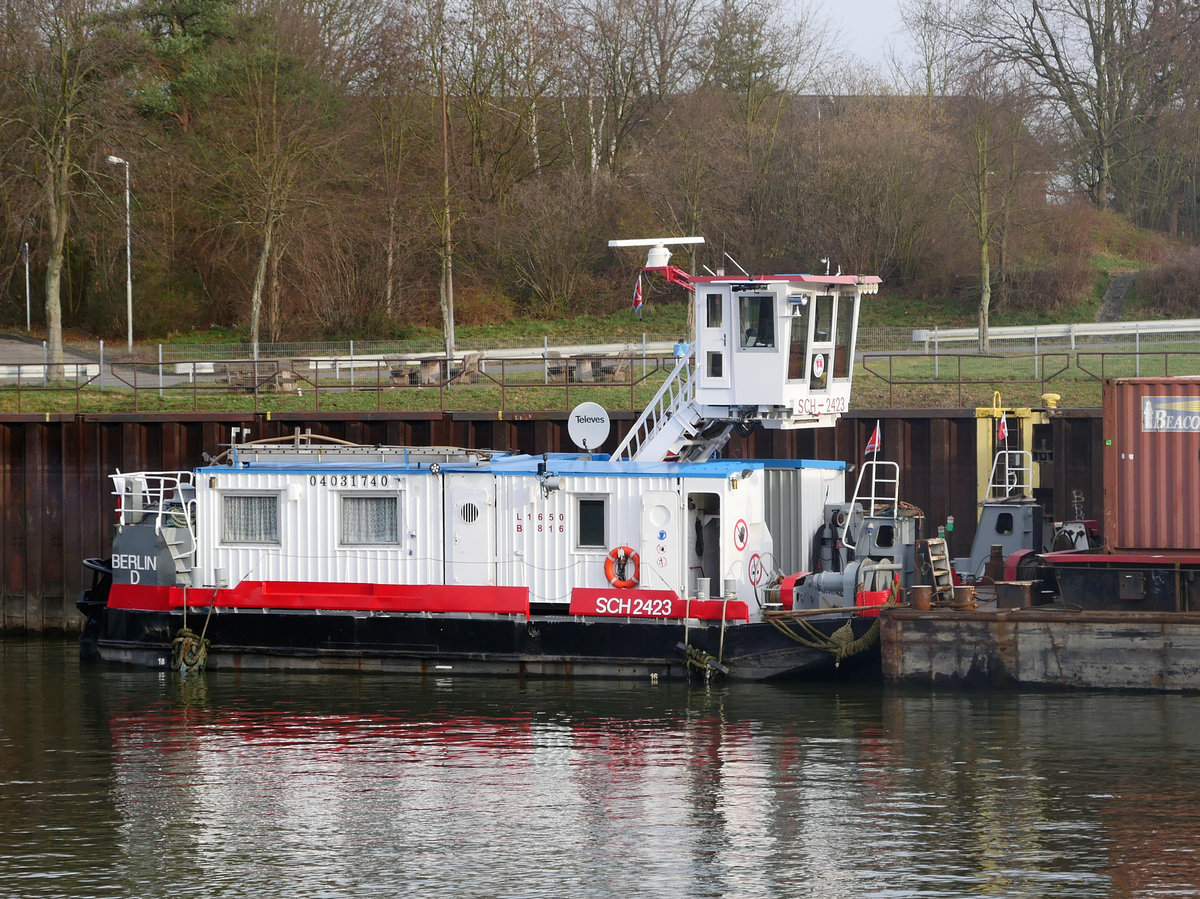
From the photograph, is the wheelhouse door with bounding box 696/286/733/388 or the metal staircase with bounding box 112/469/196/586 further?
the metal staircase with bounding box 112/469/196/586

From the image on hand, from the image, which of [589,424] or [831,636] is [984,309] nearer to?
[589,424]

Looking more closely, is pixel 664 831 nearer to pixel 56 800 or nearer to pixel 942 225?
pixel 56 800

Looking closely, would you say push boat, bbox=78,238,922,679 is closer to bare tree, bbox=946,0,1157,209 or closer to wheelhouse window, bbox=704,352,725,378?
wheelhouse window, bbox=704,352,725,378

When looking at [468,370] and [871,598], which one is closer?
[871,598]

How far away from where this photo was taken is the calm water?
44.7 feet

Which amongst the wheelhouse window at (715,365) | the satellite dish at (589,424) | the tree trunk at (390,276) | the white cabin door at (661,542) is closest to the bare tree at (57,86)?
the tree trunk at (390,276)

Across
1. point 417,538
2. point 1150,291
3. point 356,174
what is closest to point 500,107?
point 356,174

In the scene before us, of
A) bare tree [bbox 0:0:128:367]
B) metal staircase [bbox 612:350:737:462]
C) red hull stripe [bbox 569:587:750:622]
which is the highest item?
bare tree [bbox 0:0:128:367]

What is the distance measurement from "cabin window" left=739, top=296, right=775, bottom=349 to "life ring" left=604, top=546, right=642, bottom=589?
145 inches

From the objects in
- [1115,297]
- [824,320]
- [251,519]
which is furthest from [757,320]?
[1115,297]

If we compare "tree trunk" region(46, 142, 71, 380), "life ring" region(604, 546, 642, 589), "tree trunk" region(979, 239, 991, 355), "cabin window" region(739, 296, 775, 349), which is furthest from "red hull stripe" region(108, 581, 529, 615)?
"tree trunk" region(979, 239, 991, 355)

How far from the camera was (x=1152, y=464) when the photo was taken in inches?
822

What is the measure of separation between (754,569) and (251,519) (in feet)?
26.1

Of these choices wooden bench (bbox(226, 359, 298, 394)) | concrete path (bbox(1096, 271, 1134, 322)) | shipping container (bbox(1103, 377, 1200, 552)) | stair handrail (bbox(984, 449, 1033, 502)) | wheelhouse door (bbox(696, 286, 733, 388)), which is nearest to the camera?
shipping container (bbox(1103, 377, 1200, 552))
